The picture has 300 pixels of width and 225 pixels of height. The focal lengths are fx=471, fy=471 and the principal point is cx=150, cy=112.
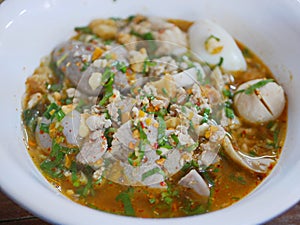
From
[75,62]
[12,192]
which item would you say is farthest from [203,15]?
[12,192]

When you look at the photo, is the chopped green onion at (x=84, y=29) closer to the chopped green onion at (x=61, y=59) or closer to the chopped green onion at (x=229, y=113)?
the chopped green onion at (x=61, y=59)

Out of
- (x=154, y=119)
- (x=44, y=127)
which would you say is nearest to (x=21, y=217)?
(x=44, y=127)

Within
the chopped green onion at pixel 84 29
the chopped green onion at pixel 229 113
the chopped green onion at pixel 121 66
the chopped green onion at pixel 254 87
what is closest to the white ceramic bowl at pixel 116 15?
the chopped green onion at pixel 84 29

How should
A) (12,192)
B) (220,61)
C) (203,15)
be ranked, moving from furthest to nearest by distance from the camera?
(203,15) < (220,61) < (12,192)

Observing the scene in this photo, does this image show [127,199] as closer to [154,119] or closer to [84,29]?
[154,119]

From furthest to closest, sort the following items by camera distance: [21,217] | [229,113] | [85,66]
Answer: [85,66] < [229,113] < [21,217]

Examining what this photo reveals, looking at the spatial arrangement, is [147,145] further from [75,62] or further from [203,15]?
[203,15]

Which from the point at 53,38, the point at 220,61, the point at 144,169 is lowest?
the point at 144,169
